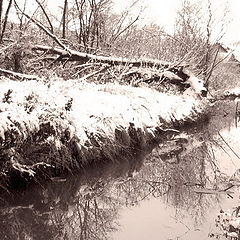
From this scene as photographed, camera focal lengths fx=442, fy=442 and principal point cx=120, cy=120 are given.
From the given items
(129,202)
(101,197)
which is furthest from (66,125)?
(129,202)

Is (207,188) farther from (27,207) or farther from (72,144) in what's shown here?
(27,207)

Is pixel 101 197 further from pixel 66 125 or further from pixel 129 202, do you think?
pixel 66 125

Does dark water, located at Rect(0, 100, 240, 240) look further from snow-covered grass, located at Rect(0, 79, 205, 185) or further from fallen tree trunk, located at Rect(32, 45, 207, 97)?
fallen tree trunk, located at Rect(32, 45, 207, 97)

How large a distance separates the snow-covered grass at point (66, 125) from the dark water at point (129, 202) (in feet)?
1.17

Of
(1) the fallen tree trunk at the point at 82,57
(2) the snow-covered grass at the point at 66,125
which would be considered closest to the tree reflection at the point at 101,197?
(2) the snow-covered grass at the point at 66,125

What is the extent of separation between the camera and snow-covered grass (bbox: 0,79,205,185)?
556cm

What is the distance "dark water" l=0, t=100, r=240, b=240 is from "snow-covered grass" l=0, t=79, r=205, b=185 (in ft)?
1.17

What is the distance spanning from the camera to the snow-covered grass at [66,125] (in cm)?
556

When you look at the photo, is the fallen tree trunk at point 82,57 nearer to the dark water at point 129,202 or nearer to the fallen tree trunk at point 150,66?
the fallen tree trunk at point 150,66

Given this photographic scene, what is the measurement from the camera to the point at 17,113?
564 centimetres

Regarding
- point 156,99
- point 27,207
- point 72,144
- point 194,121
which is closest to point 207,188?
point 72,144

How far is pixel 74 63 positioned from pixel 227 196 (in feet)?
31.7

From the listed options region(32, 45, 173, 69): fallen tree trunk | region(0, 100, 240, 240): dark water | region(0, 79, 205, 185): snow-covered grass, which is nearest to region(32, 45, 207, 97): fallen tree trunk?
region(32, 45, 173, 69): fallen tree trunk

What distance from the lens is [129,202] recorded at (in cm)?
568
